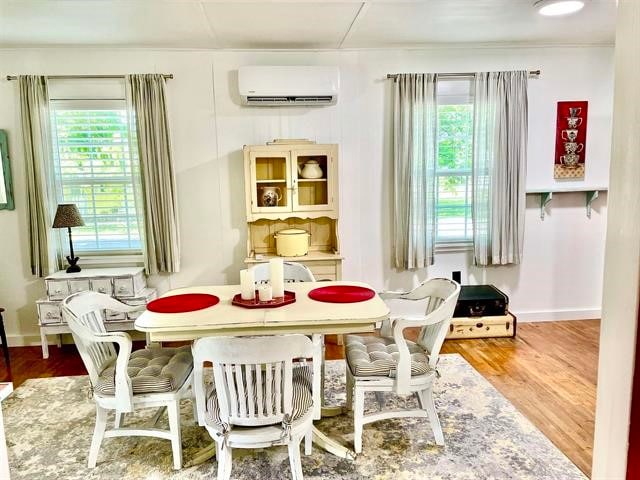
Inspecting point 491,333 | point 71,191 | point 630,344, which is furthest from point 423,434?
point 71,191

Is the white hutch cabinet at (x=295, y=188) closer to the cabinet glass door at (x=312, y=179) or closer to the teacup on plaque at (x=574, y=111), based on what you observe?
the cabinet glass door at (x=312, y=179)

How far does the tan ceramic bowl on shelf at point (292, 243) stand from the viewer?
377cm

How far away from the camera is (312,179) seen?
3779 millimetres

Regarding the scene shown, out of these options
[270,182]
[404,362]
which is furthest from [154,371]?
[270,182]

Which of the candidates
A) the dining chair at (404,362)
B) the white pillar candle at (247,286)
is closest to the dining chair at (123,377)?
the white pillar candle at (247,286)

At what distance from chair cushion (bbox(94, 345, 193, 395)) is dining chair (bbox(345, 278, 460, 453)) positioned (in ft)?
2.86

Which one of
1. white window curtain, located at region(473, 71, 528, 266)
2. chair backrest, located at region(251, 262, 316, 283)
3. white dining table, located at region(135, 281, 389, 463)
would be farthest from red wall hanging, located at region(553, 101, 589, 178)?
white dining table, located at region(135, 281, 389, 463)

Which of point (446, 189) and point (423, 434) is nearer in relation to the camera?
point (423, 434)

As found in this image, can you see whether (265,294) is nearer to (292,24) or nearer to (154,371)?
(154,371)

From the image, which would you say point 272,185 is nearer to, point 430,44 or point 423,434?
point 430,44

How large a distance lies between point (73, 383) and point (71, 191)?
5.32 ft

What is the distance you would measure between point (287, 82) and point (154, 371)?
8.08ft

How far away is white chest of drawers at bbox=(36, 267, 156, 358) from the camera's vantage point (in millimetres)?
3615

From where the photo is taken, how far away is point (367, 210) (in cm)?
413
